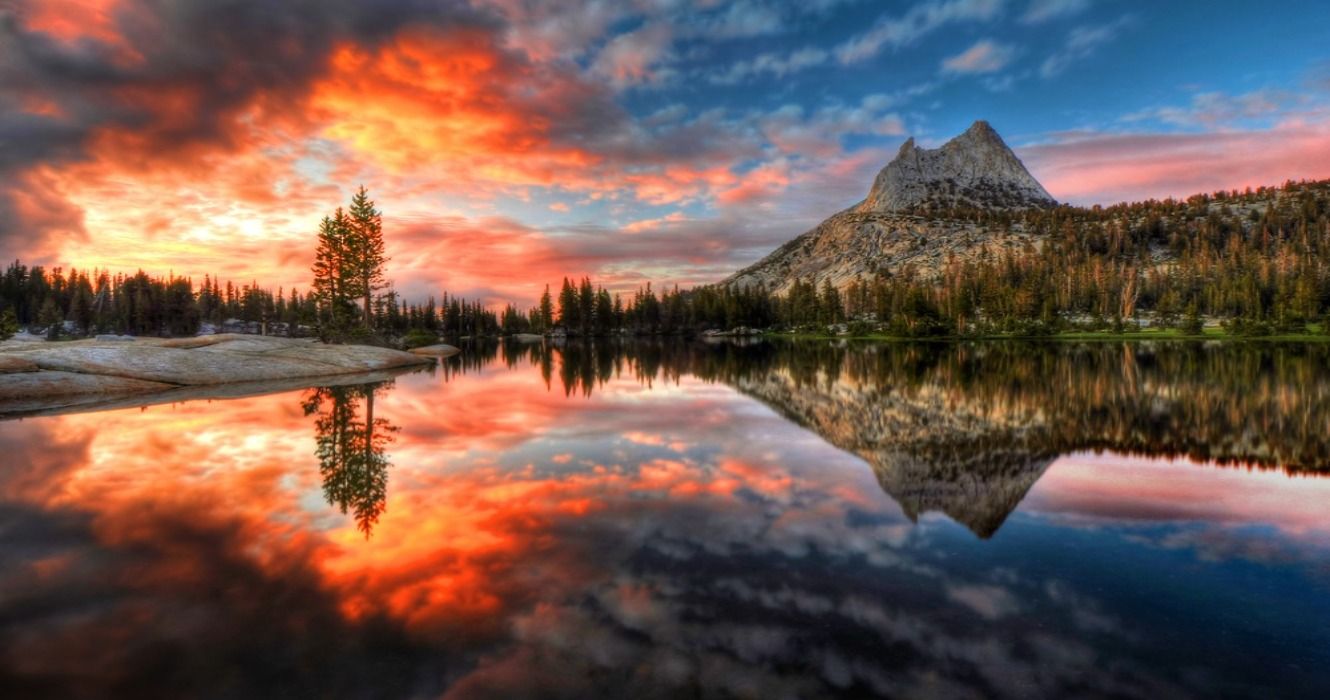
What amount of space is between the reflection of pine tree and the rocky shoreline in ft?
27.7

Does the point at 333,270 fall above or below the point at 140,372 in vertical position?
above

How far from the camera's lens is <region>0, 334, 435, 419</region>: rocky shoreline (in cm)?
2281

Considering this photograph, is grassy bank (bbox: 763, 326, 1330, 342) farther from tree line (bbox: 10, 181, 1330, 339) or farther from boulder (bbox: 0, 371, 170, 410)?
boulder (bbox: 0, 371, 170, 410)

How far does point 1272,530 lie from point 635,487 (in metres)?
10.3

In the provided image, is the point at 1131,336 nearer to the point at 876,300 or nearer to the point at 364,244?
the point at 876,300

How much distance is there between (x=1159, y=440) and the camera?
15.8m

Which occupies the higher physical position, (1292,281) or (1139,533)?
(1292,281)

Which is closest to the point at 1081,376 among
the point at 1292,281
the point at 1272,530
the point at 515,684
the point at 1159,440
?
the point at 1159,440

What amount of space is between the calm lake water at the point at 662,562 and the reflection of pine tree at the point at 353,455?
0.12 m

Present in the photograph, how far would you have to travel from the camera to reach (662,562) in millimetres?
7363

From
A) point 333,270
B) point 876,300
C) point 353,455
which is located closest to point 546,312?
point 876,300

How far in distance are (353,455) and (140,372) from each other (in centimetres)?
2166

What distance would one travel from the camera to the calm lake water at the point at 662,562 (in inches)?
195

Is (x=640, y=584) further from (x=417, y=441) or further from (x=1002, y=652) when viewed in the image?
(x=417, y=441)
